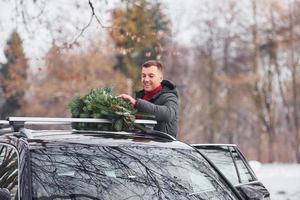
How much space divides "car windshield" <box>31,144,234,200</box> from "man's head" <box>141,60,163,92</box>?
150 cm

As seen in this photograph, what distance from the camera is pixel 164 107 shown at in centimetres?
550

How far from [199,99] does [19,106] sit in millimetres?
15852

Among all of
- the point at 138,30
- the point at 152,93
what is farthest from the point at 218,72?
the point at 152,93

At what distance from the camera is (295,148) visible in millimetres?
41156

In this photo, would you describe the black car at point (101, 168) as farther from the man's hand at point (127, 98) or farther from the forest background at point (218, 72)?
the forest background at point (218, 72)

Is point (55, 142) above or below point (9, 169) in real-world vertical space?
above

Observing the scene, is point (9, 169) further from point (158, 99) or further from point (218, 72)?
point (218, 72)

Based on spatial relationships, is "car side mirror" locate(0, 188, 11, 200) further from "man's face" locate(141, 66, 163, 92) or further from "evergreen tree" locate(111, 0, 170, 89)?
"evergreen tree" locate(111, 0, 170, 89)

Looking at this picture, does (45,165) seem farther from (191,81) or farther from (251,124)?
(251,124)

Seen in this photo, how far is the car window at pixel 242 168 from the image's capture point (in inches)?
225

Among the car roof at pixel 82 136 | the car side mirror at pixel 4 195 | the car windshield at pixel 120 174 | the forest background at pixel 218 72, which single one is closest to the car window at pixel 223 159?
the car roof at pixel 82 136

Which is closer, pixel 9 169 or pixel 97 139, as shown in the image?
pixel 9 169

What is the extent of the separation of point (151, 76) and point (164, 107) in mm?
499

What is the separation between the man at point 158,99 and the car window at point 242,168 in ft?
1.93
